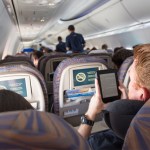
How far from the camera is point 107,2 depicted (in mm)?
8648

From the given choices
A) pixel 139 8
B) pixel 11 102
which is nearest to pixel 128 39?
pixel 139 8

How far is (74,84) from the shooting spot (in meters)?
2.46

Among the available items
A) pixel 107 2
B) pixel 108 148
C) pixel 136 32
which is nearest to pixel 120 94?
pixel 108 148

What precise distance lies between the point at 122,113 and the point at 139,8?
726cm

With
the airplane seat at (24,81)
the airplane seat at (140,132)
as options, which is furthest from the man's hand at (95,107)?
the airplane seat at (140,132)

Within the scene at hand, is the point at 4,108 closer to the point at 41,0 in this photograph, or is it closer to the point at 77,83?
the point at 77,83

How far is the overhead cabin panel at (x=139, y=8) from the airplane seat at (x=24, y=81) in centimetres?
551

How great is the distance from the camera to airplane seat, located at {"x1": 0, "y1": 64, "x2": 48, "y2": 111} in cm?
212

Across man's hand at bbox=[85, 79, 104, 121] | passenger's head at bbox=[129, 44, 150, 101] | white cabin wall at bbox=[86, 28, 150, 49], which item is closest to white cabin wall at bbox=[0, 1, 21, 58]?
white cabin wall at bbox=[86, 28, 150, 49]

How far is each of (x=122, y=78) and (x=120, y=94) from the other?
84 cm

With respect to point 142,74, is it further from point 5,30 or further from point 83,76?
point 5,30

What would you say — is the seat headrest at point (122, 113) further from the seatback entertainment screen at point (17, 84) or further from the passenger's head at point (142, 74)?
the seatback entertainment screen at point (17, 84)

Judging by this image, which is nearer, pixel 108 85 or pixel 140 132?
pixel 140 132

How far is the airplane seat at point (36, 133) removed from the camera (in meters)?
0.51
